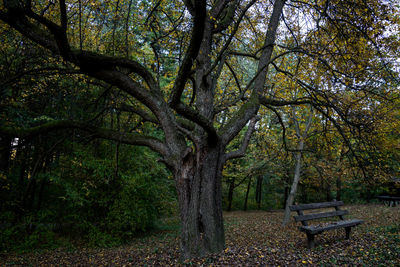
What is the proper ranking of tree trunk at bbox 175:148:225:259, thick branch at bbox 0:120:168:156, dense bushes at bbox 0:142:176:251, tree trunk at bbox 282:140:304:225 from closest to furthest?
tree trunk at bbox 175:148:225:259, thick branch at bbox 0:120:168:156, dense bushes at bbox 0:142:176:251, tree trunk at bbox 282:140:304:225

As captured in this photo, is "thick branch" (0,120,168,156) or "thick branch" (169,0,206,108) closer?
"thick branch" (169,0,206,108)

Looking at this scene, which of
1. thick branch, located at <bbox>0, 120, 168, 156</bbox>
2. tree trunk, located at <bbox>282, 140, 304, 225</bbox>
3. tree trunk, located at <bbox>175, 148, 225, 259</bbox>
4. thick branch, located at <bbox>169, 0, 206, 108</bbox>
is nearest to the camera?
thick branch, located at <bbox>169, 0, 206, 108</bbox>

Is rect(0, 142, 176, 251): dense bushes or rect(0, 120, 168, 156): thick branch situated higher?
rect(0, 120, 168, 156): thick branch

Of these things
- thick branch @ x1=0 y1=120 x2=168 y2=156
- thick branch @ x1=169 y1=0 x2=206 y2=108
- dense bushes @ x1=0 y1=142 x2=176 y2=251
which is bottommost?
dense bushes @ x1=0 y1=142 x2=176 y2=251

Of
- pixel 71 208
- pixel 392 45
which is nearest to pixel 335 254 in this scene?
pixel 392 45

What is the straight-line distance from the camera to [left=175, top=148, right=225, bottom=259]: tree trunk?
415 centimetres

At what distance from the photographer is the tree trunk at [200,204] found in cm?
415

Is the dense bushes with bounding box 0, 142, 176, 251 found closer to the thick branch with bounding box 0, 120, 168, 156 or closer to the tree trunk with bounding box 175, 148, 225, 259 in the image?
the thick branch with bounding box 0, 120, 168, 156

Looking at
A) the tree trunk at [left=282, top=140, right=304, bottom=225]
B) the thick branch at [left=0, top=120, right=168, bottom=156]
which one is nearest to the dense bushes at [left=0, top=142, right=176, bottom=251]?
the thick branch at [left=0, top=120, right=168, bottom=156]

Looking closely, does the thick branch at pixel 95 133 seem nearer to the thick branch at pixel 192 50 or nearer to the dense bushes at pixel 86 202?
the thick branch at pixel 192 50

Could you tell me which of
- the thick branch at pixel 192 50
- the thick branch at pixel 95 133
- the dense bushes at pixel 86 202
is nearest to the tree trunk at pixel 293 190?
the dense bushes at pixel 86 202

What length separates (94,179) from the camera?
319 inches

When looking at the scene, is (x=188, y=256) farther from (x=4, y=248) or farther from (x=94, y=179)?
(x=4, y=248)

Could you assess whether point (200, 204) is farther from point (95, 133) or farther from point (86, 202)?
point (86, 202)
